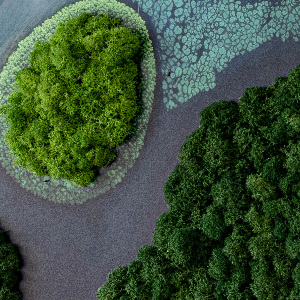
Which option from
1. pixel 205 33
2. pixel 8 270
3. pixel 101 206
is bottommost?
pixel 101 206

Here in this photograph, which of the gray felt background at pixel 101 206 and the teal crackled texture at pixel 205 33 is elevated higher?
the teal crackled texture at pixel 205 33

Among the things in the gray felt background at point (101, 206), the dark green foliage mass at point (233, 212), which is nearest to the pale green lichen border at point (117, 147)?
the gray felt background at point (101, 206)

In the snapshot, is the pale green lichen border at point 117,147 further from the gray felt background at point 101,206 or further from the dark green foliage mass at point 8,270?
the dark green foliage mass at point 8,270

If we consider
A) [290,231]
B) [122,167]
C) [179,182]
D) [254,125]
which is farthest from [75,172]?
[290,231]

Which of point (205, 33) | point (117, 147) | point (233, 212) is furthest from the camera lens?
point (117, 147)

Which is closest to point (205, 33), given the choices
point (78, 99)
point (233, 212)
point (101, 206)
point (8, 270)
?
point (78, 99)

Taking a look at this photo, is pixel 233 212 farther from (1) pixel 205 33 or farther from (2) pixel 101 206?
(1) pixel 205 33
